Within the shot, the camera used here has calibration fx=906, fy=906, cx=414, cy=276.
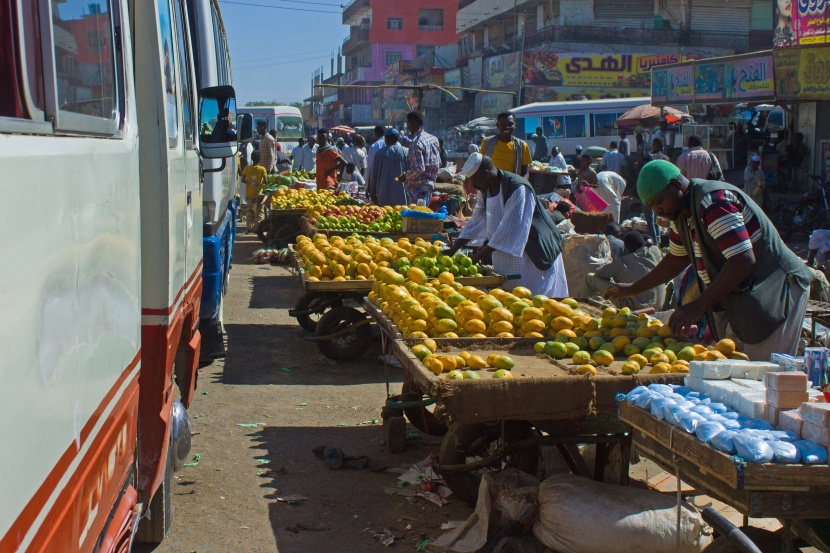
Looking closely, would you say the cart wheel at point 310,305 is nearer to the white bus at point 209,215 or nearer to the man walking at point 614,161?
the white bus at point 209,215

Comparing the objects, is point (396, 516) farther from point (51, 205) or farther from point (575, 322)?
point (51, 205)

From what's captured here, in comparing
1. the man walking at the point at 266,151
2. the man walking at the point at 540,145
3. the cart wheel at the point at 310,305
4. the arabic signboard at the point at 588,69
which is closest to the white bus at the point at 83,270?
the cart wheel at the point at 310,305

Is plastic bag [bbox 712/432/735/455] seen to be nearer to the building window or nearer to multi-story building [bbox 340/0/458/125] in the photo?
multi-story building [bbox 340/0/458/125]

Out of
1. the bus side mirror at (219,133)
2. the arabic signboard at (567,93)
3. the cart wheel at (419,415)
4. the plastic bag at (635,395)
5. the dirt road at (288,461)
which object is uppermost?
the arabic signboard at (567,93)

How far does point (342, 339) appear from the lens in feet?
27.1

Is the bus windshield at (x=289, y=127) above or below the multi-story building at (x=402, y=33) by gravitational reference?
below

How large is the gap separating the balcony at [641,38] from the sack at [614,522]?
4437cm

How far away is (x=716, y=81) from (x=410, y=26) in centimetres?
6394

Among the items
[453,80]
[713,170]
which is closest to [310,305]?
[713,170]

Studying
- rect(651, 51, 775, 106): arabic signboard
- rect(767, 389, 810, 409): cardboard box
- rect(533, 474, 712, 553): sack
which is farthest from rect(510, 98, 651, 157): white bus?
rect(767, 389, 810, 409): cardboard box

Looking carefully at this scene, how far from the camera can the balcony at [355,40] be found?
85125mm

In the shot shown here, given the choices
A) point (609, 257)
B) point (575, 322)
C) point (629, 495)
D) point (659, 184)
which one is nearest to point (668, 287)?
point (609, 257)

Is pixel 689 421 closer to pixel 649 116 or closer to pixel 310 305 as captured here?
pixel 310 305

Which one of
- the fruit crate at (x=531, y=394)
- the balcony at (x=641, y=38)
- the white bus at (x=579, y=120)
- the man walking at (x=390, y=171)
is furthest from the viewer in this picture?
the balcony at (x=641, y=38)
